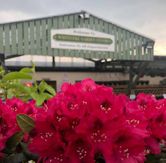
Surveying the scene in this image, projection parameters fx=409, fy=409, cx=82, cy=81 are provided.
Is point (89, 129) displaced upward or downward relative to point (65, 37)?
downward

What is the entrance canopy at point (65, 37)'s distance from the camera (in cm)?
2122

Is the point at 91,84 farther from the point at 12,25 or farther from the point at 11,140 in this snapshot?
the point at 12,25

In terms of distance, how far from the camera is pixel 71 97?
1158mm

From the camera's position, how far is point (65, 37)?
73.1 ft

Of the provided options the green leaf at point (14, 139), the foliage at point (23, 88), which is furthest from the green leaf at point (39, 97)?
the green leaf at point (14, 139)

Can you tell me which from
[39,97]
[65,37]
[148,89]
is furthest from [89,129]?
[148,89]

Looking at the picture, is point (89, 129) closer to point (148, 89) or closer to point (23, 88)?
point (23, 88)

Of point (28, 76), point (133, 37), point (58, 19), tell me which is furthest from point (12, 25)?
point (28, 76)

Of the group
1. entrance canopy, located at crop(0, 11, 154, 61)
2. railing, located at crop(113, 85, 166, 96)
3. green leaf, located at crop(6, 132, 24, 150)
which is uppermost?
entrance canopy, located at crop(0, 11, 154, 61)

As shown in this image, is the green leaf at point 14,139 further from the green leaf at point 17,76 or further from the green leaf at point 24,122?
the green leaf at point 17,76

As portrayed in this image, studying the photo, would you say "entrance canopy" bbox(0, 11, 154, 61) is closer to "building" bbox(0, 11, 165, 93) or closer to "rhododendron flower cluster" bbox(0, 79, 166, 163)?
"building" bbox(0, 11, 165, 93)

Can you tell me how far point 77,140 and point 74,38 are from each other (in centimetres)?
2163

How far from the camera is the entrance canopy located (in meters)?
21.2

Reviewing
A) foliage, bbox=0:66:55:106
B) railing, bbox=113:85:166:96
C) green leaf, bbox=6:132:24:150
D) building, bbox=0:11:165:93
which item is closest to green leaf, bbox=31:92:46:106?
foliage, bbox=0:66:55:106
